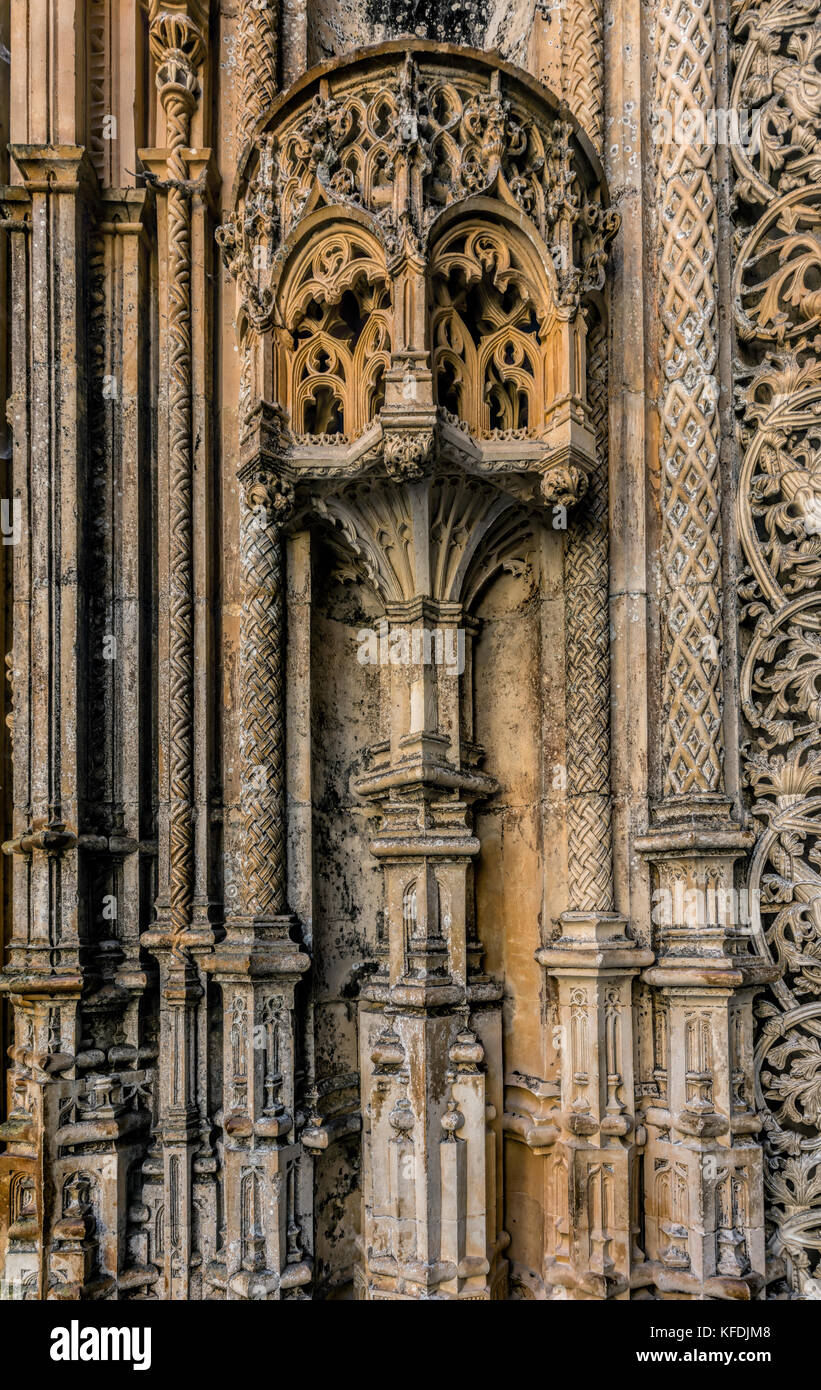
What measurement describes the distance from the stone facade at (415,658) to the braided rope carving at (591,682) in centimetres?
2

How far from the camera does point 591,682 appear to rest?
3.77 meters

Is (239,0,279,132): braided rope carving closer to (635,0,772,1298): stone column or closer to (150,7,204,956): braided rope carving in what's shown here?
(150,7,204,956): braided rope carving

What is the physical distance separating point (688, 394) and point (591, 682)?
50.8 inches

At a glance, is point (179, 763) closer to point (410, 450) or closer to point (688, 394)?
point (410, 450)

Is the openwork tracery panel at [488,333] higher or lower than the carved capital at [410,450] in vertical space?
higher

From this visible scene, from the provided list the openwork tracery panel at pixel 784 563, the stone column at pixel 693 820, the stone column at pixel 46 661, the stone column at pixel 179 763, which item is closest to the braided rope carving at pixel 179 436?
the stone column at pixel 179 763

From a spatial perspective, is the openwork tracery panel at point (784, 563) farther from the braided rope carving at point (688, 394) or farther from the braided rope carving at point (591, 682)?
the braided rope carving at point (591, 682)

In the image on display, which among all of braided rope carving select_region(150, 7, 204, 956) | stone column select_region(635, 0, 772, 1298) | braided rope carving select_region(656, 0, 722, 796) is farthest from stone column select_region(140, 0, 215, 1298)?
braided rope carving select_region(656, 0, 722, 796)

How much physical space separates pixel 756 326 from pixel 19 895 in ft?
13.3

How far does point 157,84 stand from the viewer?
407 cm

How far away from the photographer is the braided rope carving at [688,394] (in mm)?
3686
